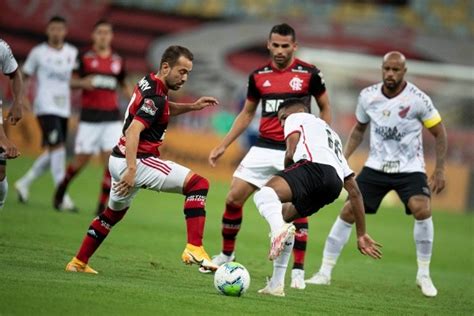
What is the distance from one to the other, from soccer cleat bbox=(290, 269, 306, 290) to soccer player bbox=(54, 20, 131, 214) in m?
5.48

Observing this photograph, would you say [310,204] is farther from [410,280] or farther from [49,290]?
[410,280]

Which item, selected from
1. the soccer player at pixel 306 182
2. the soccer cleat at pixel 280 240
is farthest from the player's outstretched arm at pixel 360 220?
the soccer cleat at pixel 280 240

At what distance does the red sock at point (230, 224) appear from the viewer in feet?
34.8

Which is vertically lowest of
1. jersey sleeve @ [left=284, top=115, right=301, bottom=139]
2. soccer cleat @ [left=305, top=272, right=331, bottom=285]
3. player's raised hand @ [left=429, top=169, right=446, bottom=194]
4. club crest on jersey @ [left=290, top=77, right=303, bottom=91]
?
soccer cleat @ [left=305, top=272, right=331, bottom=285]

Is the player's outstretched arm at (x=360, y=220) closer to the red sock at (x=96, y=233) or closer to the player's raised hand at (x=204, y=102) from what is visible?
the player's raised hand at (x=204, y=102)

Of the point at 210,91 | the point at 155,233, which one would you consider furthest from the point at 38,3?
the point at 155,233

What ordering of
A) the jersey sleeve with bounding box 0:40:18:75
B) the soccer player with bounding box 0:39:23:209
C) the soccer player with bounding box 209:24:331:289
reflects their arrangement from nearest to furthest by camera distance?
1. the soccer player with bounding box 0:39:23:209
2. the jersey sleeve with bounding box 0:40:18:75
3. the soccer player with bounding box 209:24:331:289

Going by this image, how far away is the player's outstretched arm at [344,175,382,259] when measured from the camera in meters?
8.40

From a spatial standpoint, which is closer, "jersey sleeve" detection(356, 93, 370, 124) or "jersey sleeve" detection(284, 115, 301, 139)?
"jersey sleeve" detection(284, 115, 301, 139)

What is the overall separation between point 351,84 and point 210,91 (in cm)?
578

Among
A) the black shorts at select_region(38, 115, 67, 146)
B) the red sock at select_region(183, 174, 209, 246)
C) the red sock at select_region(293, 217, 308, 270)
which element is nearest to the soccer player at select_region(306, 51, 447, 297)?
the red sock at select_region(293, 217, 308, 270)

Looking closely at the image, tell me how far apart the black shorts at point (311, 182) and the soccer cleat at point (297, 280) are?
4.91 ft

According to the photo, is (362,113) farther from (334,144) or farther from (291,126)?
(291,126)

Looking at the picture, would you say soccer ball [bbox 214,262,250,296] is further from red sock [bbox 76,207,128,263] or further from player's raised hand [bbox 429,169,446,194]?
player's raised hand [bbox 429,169,446,194]
